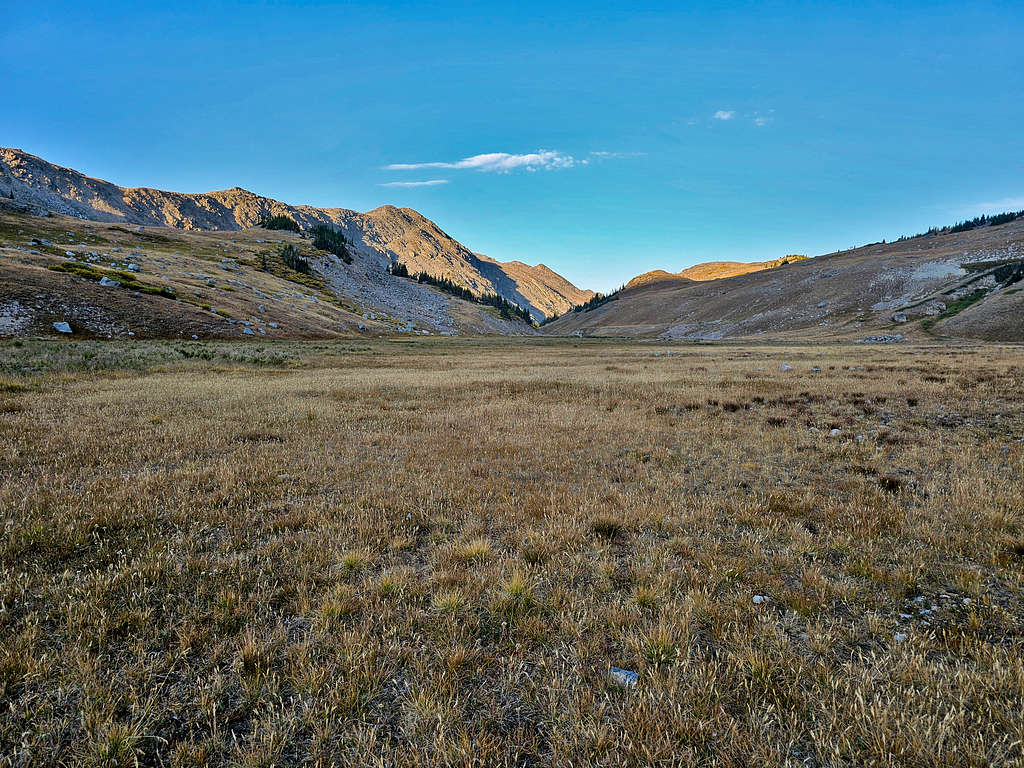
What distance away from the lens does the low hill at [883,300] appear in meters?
75.1

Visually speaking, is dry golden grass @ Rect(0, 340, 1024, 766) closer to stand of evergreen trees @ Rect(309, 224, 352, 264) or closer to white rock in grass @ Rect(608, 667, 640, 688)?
white rock in grass @ Rect(608, 667, 640, 688)

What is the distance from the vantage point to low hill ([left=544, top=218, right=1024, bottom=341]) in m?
75.1

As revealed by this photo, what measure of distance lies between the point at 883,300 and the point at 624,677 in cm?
14121

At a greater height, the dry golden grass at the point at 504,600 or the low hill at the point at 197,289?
the low hill at the point at 197,289

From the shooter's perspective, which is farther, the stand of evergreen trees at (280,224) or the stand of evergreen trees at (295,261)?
the stand of evergreen trees at (280,224)

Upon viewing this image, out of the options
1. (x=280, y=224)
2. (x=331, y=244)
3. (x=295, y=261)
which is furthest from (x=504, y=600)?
(x=280, y=224)

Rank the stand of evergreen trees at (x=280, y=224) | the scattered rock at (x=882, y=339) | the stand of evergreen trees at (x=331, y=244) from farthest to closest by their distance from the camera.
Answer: the stand of evergreen trees at (x=280, y=224) → the stand of evergreen trees at (x=331, y=244) → the scattered rock at (x=882, y=339)

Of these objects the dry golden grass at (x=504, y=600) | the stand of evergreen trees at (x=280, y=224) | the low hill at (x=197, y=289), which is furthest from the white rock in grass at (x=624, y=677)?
the stand of evergreen trees at (x=280, y=224)

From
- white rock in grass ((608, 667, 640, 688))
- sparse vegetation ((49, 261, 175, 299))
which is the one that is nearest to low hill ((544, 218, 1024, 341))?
white rock in grass ((608, 667, 640, 688))

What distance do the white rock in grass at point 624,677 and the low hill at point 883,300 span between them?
94790mm

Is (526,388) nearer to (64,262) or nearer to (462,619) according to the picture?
(462,619)

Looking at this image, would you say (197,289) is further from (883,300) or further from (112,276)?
(883,300)

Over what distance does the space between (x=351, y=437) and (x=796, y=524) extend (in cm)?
1029

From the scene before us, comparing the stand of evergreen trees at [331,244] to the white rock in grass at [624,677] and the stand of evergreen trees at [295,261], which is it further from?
the white rock in grass at [624,677]
